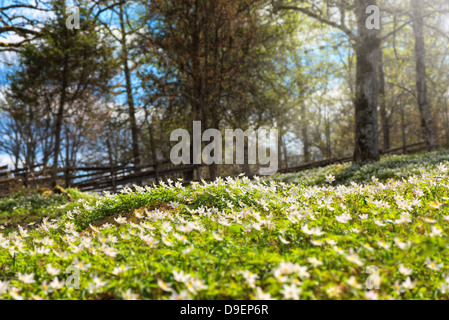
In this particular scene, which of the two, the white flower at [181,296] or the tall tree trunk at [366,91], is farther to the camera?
the tall tree trunk at [366,91]

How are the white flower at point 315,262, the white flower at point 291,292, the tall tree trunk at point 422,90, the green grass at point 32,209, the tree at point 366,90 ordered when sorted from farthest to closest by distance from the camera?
the tall tree trunk at point 422,90
the tree at point 366,90
the green grass at point 32,209
the white flower at point 315,262
the white flower at point 291,292

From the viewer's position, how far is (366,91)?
12836 mm

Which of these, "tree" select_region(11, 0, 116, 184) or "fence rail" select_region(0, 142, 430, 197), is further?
"fence rail" select_region(0, 142, 430, 197)

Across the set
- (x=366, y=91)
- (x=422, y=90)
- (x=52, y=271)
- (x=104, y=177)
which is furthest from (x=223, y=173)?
(x=52, y=271)

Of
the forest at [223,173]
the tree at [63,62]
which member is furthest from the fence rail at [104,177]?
the tree at [63,62]

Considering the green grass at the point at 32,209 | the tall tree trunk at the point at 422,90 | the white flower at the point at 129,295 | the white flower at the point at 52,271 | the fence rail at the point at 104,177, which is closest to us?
the white flower at the point at 129,295

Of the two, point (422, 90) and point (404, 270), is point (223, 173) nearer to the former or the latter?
point (422, 90)

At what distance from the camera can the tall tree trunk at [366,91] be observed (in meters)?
12.7

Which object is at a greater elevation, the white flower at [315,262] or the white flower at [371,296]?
the white flower at [315,262]

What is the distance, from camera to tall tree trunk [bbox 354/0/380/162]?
41.8ft

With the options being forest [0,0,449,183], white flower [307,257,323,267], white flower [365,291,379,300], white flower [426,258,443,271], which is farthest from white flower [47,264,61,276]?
forest [0,0,449,183]

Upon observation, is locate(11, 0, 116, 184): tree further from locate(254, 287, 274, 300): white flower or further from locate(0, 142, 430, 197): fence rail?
locate(254, 287, 274, 300): white flower

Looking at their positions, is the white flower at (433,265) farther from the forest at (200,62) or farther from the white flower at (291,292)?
the forest at (200,62)
